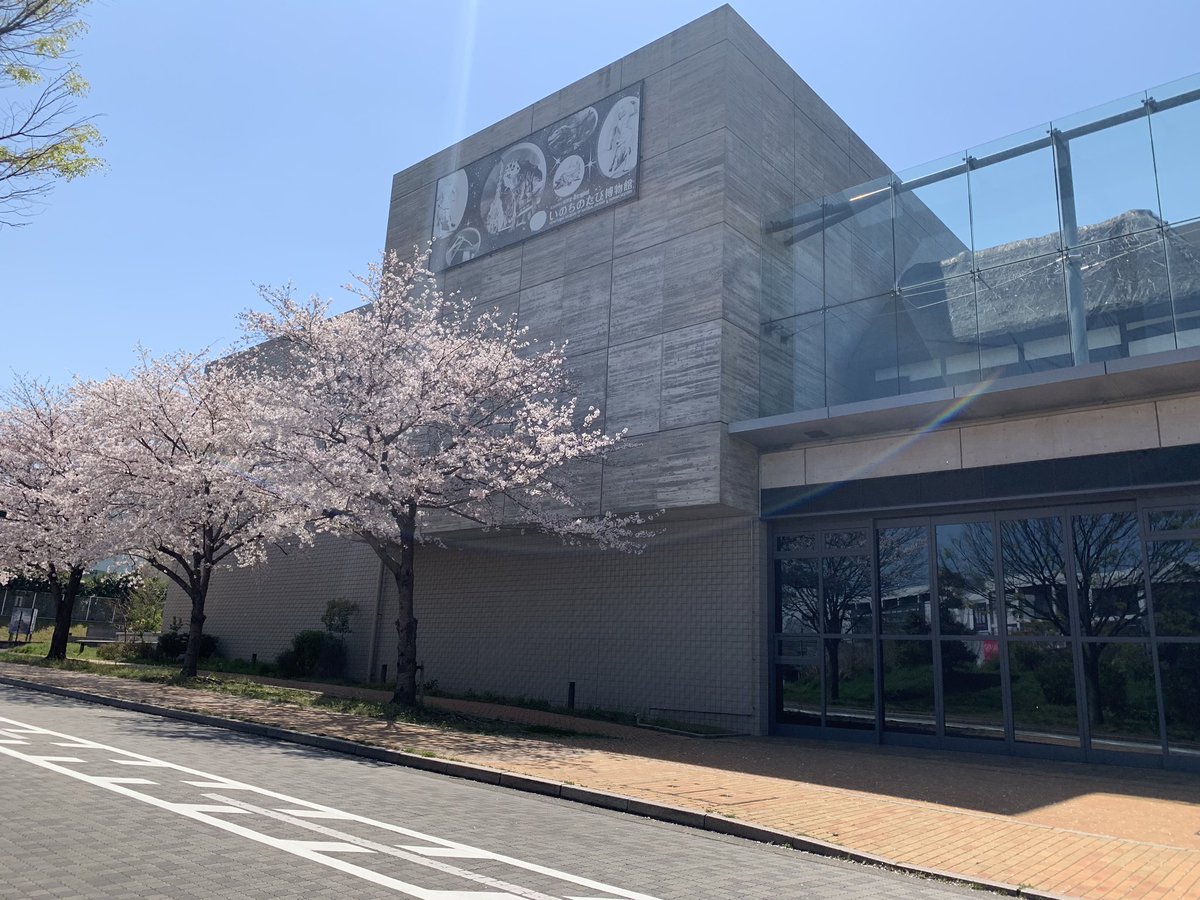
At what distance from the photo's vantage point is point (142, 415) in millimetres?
21547

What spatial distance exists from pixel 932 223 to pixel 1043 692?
9.09 metres

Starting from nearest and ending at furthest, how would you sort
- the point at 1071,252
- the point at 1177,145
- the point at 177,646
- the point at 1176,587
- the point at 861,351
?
1. the point at 1176,587
2. the point at 1177,145
3. the point at 1071,252
4. the point at 861,351
5. the point at 177,646

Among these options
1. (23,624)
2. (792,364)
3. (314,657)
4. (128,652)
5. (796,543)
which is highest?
(792,364)

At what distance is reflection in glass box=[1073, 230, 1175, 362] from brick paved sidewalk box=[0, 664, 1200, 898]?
21.7 feet

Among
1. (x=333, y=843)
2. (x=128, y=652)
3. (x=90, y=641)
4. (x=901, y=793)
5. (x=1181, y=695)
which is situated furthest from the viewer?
(x=90, y=641)

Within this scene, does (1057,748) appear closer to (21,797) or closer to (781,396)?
(781,396)

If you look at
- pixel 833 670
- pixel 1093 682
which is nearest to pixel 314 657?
pixel 833 670

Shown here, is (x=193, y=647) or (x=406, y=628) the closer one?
(x=406, y=628)

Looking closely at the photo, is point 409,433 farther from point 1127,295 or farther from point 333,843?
point 1127,295

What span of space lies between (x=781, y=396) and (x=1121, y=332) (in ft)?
21.6

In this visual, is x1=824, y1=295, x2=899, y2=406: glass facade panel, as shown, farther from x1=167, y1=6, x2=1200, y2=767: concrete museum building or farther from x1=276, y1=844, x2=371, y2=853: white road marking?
x1=276, y1=844, x2=371, y2=853: white road marking

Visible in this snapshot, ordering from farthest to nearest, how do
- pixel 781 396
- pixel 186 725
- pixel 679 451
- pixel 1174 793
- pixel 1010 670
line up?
pixel 781 396 → pixel 679 451 → pixel 1010 670 → pixel 186 725 → pixel 1174 793

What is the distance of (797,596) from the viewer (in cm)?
1773

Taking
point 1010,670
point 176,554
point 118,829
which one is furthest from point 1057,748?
point 176,554
